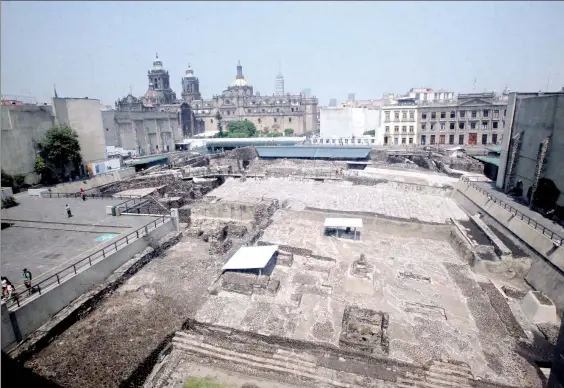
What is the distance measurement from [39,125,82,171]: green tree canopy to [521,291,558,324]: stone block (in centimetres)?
3625

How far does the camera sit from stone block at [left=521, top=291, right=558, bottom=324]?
1355 centimetres

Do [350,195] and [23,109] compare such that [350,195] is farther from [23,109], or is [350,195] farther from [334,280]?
[23,109]

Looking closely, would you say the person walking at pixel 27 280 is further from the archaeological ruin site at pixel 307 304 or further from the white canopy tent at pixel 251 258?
the white canopy tent at pixel 251 258

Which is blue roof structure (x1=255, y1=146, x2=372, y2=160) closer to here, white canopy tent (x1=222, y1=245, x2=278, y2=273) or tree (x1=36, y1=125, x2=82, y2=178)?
tree (x1=36, y1=125, x2=82, y2=178)

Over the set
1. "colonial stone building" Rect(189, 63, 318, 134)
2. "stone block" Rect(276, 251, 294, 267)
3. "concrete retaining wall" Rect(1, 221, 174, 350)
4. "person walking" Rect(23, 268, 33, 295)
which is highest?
"colonial stone building" Rect(189, 63, 318, 134)

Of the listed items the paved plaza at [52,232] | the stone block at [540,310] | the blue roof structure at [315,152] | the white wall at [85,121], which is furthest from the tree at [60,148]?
the stone block at [540,310]

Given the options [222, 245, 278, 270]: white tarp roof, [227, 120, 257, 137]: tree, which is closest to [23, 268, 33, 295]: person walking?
[222, 245, 278, 270]: white tarp roof

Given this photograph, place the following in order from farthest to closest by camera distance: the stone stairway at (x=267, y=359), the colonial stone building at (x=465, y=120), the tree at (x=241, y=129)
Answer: the tree at (x=241, y=129) → the colonial stone building at (x=465, y=120) → the stone stairway at (x=267, y=359)

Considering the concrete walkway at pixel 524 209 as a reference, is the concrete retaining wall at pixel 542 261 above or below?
below

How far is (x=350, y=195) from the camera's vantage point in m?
29.8

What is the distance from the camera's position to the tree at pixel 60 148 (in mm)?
31297

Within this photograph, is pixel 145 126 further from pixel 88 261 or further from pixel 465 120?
pixel 465 120

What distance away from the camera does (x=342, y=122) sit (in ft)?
232

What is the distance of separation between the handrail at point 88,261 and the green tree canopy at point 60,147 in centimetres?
1774
